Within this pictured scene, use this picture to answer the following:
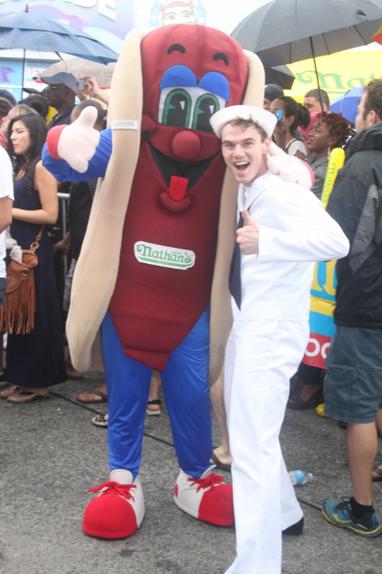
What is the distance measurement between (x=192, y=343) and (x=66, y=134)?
0.91 m

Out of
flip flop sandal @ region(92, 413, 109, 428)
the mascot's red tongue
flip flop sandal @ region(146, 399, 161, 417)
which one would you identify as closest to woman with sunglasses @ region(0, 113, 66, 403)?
flip flop sandal @ region(92, 413, 109, 428)

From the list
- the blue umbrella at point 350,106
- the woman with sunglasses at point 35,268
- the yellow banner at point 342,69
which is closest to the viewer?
the woman with sunglasses at point 35,268

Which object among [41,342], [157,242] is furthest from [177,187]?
[41,342]

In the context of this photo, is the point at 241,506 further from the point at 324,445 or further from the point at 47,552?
the point at 324,445

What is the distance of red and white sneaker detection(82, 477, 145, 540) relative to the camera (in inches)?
112

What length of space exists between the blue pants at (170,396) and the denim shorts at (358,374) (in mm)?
528

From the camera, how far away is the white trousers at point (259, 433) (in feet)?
7.87

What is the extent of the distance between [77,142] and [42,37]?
13.1ft

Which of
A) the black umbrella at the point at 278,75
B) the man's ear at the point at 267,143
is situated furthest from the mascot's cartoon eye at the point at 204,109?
the black umbrella at the point at 278,75

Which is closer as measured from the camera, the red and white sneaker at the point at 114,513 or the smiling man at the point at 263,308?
the smiling man at the point at 263,308

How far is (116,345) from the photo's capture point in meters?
2.93

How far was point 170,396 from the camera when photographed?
9.68 feet

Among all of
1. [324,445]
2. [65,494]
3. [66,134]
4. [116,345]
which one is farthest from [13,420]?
[66,134]

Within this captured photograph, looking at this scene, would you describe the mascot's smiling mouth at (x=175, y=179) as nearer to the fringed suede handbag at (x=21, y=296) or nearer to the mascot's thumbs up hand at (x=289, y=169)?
the mascot's thumbs up hand at (x=289, y=169)
